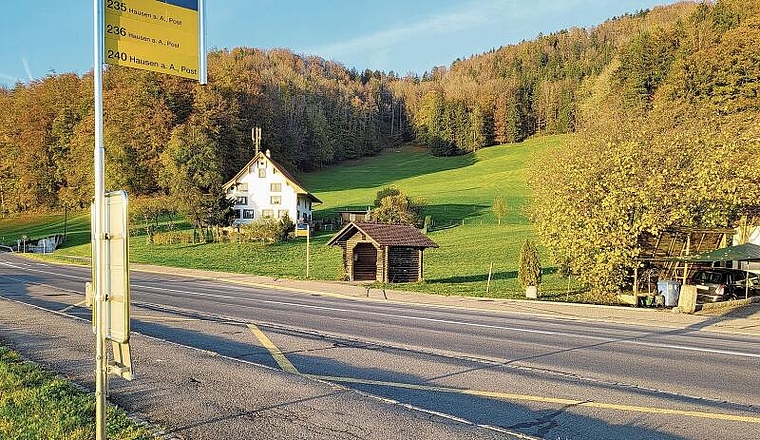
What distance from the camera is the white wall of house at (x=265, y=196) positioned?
6122 cm

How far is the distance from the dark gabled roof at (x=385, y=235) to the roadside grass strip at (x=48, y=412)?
23.1 m

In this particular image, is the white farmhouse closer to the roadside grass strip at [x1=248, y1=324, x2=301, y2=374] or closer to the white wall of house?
the white wall of house

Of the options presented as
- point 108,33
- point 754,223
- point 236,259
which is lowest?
point 236,259

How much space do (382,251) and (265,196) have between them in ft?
110

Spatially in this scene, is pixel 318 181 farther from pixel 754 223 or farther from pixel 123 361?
pixel 123 361

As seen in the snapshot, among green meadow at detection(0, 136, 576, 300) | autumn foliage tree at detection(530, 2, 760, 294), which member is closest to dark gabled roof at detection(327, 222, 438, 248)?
green meadow at detection(0, 136, 576, 300)

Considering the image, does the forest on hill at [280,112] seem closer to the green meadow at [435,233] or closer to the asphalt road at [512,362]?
the green meadow at [435,233]

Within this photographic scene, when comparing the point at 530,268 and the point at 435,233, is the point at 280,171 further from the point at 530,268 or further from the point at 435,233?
the point at 530,268

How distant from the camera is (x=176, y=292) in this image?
24.9 meters

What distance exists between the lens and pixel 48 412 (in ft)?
21.5

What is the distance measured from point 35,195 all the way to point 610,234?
8235 centimetres

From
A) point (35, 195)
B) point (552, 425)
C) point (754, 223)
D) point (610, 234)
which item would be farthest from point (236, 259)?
Result: point (35, 195)

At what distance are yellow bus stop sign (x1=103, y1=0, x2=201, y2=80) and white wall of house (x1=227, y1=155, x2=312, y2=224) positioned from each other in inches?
2139

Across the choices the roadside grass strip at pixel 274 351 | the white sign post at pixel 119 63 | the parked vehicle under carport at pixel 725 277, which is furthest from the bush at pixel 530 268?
the white sign post at pixel 119 63
